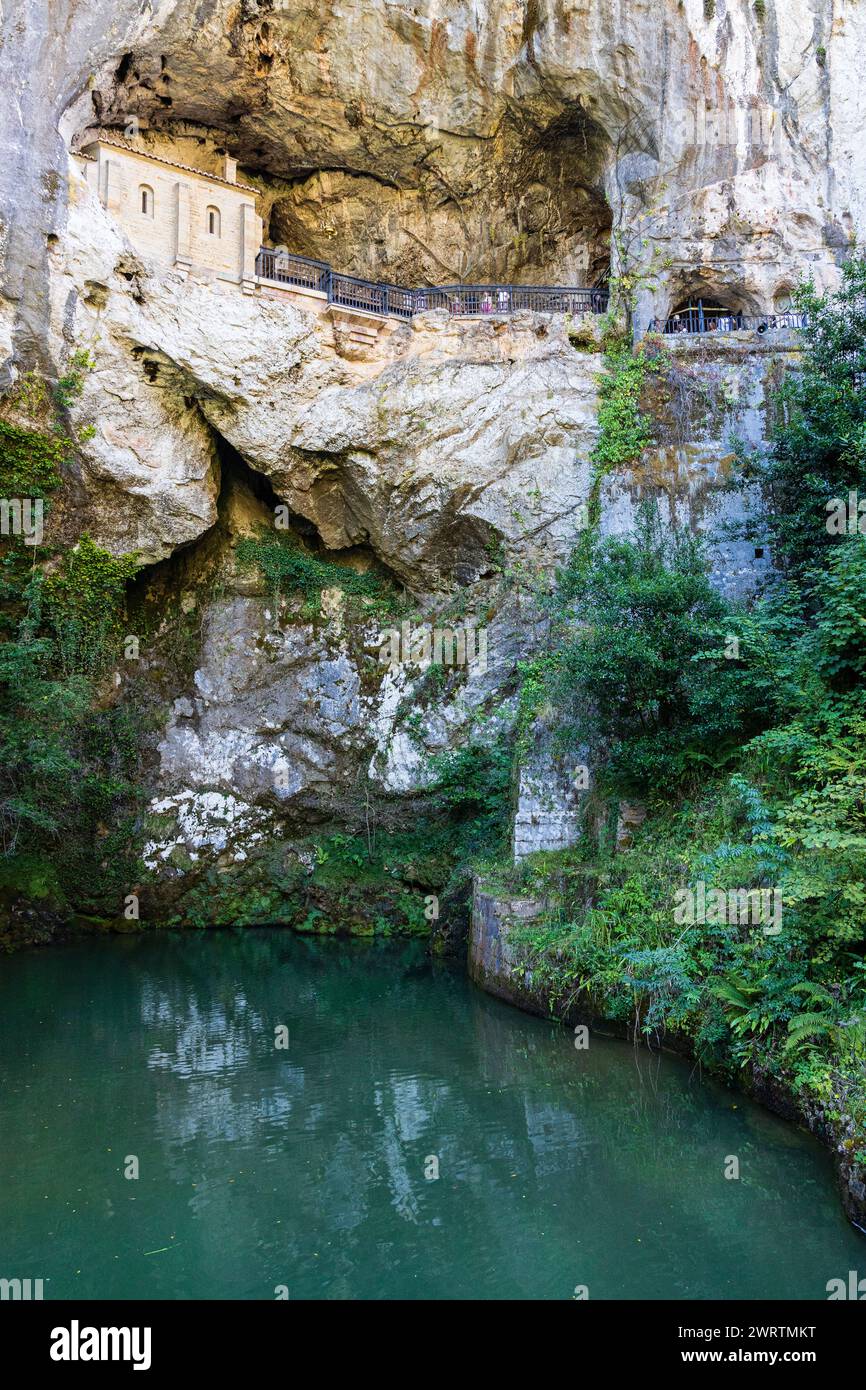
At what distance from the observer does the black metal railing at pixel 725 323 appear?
61.3ft

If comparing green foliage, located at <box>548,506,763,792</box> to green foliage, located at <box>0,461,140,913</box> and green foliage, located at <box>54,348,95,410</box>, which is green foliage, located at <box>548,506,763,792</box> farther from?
green foliage, located at <box>54,348,95,410</box>

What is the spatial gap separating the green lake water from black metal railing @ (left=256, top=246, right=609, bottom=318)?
14.7 m

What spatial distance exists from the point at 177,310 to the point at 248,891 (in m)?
11.3

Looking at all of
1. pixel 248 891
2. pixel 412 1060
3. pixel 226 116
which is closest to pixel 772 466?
pixel 412 1060

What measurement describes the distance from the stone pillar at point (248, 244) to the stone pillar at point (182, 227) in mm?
1042

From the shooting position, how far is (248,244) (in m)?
18.7

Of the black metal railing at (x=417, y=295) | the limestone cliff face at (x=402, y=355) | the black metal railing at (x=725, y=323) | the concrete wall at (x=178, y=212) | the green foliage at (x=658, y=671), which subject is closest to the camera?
the green foliage at (x=658, y=671)

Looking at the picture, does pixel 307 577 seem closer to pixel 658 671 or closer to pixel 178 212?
pixel 178 212

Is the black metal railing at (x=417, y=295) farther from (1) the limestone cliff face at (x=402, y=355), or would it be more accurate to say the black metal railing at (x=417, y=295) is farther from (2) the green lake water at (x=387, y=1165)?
(2) the green lake water at (x=387, y=1165)

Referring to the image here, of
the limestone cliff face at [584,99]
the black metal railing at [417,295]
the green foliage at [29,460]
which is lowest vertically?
the green foliage at [29,460]

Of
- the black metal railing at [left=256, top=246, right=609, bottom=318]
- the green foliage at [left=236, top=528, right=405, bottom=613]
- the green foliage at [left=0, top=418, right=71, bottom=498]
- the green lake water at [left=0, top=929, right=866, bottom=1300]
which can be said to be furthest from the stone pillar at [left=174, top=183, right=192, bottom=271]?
the green lake water at [left=0, top=929, right=866, bottom=1300]

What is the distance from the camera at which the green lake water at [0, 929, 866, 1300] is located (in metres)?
6.14

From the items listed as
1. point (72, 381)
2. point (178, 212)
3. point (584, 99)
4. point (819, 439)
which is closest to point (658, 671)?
point (819, 439)

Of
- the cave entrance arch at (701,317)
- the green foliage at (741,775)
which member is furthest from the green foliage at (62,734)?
the cave entrance arch at (701,317)
